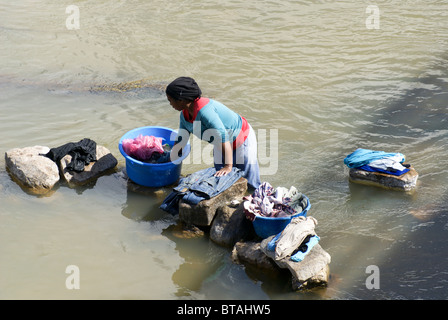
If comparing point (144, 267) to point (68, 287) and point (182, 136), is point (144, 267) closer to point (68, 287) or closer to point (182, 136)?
point (68, 287)

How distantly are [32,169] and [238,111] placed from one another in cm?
369

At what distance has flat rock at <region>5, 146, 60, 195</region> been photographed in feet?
21.7

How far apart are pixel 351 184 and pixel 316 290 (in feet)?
7.31

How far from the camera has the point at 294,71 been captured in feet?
34.4

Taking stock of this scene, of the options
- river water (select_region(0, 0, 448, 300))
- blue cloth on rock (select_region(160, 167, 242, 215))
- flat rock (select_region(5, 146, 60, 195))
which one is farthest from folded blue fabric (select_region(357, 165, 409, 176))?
flat rock (select_region(5, 146, 60, 195))

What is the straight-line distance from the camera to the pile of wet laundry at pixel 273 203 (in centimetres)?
545

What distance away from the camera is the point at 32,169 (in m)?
6.64

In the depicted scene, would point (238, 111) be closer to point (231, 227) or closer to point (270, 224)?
point (231, 227)

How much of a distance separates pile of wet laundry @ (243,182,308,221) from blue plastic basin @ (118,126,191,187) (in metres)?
1.19

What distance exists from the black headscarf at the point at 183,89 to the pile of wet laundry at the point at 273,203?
1.31m

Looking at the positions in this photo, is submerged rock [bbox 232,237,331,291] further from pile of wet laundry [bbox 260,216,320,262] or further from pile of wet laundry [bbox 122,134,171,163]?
pile of wet laundry [bbox 122,134,171,163]

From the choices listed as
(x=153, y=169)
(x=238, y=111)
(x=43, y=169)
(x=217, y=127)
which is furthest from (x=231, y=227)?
(x=238, y=111)

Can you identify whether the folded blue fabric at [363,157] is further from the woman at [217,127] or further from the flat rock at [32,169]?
the flat rock at [32,169]
